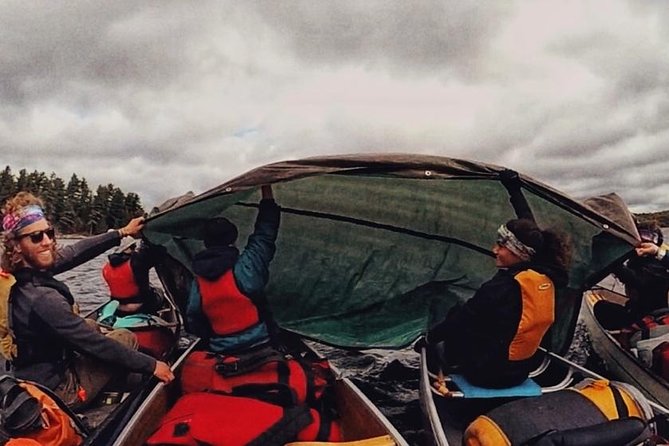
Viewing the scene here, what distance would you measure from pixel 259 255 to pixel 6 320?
2001 millimetres

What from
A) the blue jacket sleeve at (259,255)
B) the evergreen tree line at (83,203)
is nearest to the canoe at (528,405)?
the blue jacket sleeve at (259,255)

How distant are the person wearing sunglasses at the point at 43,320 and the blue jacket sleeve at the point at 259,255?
0.98m

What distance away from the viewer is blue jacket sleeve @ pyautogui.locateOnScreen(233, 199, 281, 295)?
495 centimetres

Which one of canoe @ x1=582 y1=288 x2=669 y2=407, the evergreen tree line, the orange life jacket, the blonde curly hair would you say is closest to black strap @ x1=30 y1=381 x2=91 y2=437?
the blonde curly hair

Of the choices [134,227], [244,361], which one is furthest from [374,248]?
[244,361]

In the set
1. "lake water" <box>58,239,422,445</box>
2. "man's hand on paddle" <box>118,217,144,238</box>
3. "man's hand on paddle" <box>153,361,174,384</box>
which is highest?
"man's hand on paddle" <box>118,217,144,238</box>

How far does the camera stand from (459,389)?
17.0ft

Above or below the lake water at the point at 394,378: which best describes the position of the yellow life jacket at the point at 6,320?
above

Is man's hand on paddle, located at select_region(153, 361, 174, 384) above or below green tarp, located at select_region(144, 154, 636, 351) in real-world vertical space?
below

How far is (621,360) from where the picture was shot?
743 centimetres

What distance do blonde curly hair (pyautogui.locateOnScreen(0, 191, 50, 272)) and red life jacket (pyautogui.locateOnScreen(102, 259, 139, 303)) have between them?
7.43 feet

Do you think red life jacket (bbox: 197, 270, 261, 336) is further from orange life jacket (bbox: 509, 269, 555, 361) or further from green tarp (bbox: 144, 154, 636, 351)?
orange life jacket (bbox: 509, 269, 555, 361)

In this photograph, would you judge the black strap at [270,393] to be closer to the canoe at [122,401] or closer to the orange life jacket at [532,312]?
the canoe at [122,401]

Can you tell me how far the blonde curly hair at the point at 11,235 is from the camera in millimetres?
4450
